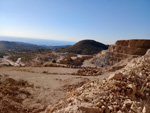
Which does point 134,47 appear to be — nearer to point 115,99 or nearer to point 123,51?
point 123,51

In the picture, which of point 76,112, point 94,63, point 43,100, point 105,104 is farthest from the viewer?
point 94,63

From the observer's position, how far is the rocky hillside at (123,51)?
18.5 metres

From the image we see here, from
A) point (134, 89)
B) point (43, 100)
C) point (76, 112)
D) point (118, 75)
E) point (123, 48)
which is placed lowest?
point (43, 100)

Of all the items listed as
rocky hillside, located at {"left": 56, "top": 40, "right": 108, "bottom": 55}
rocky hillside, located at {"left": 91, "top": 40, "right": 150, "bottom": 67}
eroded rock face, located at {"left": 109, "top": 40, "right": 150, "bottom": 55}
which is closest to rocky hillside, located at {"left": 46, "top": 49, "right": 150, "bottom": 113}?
rocky hillside, located at {"left": 91, "top": 40, "right": 150, "bottom": 67}

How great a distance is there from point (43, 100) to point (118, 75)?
429 centimetres

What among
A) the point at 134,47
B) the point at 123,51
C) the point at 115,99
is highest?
the point at 134,47

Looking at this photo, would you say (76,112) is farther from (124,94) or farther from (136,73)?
(136,73)

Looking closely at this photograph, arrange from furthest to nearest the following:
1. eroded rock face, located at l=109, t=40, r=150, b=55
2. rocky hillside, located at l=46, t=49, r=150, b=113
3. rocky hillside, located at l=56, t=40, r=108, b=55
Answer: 1. rocky hillside, located at l=56, t=40, r=108, b=55
2. eroded rock face, located at l=109, t=40, r=150, b=55
3. rocky hillside, located at l=46, t=49, r=150, b=113

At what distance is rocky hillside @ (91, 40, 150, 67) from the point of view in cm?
1847

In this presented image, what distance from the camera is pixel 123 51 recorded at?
64.8ft

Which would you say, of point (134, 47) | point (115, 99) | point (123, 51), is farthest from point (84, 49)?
point (115, 99)

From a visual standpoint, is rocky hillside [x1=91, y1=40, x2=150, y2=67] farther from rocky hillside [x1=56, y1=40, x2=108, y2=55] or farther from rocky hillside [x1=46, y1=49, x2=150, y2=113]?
rocky hillside [x1=56, y1=40, x2=108, y2=55]

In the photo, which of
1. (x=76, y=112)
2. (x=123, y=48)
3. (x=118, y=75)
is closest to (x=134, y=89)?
(x=118, y=75)

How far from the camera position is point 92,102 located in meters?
2.63
